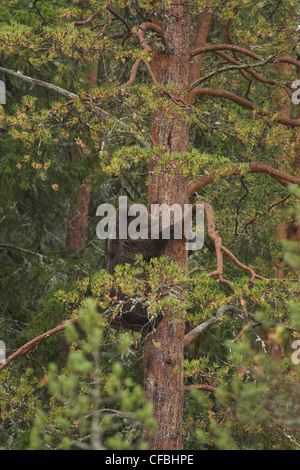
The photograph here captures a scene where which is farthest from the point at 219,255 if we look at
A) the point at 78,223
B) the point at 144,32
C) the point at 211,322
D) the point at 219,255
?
the point at 78,223

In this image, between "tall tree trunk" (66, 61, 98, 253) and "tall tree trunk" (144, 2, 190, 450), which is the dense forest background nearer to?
"tall tree trunk" (66, 61, 98, 253)

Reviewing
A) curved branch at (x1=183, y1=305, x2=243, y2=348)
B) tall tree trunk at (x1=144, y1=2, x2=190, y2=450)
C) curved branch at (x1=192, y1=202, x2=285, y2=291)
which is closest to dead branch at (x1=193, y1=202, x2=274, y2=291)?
curved branch at (x1=192, y1=202, x2=285, y2=291)

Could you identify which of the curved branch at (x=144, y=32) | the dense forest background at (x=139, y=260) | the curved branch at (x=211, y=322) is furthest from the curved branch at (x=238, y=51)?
the curved branch at (x=211, y=322)

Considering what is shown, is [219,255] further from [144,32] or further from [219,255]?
[144,32]

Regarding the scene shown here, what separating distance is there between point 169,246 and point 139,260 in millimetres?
736

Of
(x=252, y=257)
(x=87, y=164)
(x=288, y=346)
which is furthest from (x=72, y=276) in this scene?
(x=288, y=346)

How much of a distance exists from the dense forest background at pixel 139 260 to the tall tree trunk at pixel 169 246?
131 millimetres

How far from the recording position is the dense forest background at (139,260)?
162 inches

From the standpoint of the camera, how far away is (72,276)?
9.53 meters

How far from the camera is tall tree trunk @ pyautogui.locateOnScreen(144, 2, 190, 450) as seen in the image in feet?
19.4

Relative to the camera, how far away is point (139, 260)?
545 cm

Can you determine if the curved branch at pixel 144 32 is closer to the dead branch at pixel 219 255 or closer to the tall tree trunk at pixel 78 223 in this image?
the dead branch at pixel 219 255

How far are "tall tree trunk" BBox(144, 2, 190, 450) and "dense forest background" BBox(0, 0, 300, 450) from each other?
0.13 meters
